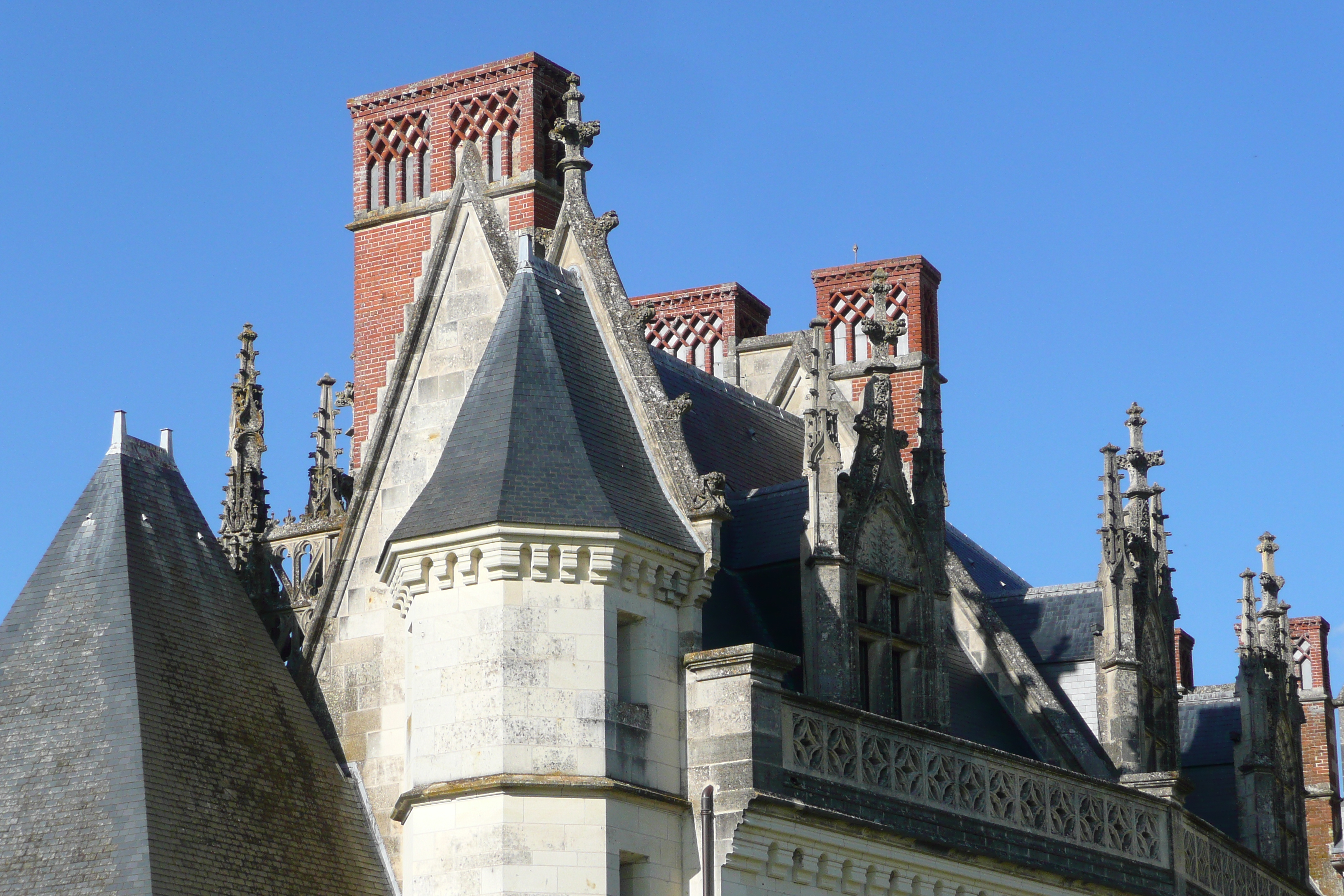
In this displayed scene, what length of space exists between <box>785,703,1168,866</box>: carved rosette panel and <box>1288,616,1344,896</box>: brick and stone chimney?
11228 millimetres

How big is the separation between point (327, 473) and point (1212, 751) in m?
13.0

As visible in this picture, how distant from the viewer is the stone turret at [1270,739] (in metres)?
31.1

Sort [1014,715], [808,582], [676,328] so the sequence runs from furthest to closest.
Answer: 1. [676,328]
2. [1014,715]
3. [808,582]

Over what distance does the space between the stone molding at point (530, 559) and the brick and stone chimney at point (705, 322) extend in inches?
551

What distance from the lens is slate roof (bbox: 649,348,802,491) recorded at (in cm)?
2722

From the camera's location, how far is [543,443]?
22.5m

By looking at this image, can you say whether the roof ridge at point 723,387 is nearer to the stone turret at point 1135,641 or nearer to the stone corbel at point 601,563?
the stone turret at point 1135,641

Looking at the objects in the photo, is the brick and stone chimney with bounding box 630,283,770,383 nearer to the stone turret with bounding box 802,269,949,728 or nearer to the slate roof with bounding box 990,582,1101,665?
the slate roof with bounding box 990,582,1101,665

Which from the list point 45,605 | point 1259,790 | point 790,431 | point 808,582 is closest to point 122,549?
point 45,605

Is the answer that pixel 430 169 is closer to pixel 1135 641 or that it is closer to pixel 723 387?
pixel 723 387

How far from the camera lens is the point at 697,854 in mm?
21984

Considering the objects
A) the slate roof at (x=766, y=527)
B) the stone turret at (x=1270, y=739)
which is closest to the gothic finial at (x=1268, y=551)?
the stone turret at (x=1270, y=739)

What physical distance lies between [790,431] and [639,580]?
8406mm

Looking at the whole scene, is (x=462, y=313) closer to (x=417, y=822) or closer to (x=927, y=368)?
(x=417, y=822)
